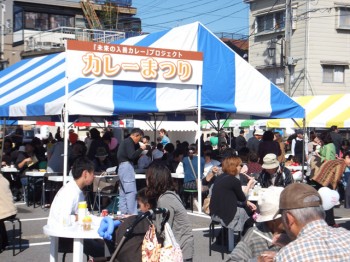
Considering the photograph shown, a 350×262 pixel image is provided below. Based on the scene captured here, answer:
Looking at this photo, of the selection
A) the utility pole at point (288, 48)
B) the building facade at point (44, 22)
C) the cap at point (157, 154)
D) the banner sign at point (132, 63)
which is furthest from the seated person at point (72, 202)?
the building facade at point (44, 22)

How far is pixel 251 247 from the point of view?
402cm

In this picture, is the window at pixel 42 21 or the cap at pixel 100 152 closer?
the cap at pixel 100 152

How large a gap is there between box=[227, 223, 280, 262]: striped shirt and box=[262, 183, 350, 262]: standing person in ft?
3.21

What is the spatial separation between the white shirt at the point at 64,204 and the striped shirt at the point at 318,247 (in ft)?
12.1

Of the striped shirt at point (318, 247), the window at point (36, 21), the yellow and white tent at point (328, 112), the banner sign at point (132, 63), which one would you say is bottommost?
the striped shirt at point (318, 247)

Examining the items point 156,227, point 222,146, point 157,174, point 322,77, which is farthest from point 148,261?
point 322,77

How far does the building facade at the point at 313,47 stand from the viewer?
28516 mm

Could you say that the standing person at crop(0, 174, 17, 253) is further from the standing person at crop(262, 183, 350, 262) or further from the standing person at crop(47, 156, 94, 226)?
the standing person at crop(262, 183, 350, 262)

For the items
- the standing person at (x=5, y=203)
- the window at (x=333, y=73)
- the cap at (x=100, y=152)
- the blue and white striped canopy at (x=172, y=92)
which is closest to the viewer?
the standing person at (x=5, y=203)

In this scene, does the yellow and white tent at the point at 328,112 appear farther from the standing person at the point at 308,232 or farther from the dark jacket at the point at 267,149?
the standing person at the point at 308,232

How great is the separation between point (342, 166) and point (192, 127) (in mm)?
15807

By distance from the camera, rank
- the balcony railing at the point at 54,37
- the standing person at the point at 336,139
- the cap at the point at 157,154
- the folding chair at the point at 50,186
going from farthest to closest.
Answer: the balcony railing at the point at 54,37 < the standing person at the point at 336,139 < the cap at the point at 157,154 < the folding chair at the point at 50,186

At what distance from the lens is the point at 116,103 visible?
11102 mm

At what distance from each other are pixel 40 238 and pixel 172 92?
13.2 feet
